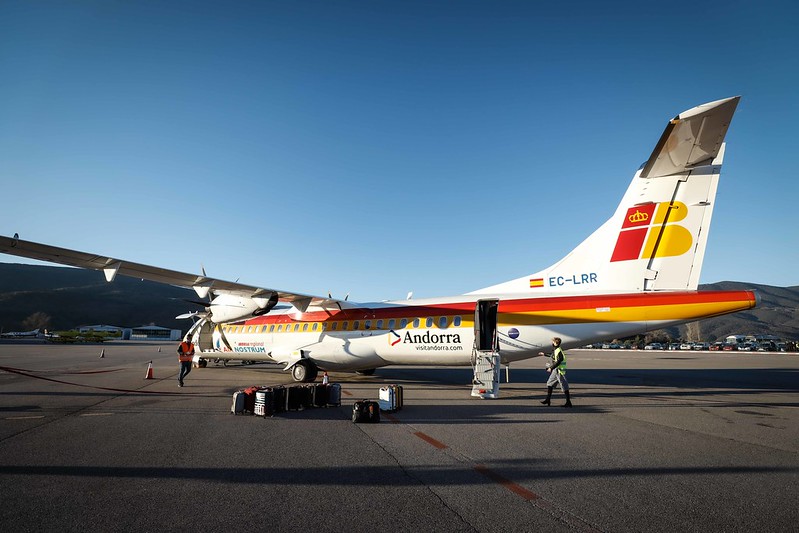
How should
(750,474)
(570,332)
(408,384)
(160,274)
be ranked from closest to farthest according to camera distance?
1. (750,474)
2. (570,332)
3. (160,274)
4. (408,384)

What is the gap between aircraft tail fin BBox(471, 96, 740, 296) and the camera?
10.3m

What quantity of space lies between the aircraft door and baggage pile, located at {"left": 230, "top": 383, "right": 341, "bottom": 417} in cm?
495

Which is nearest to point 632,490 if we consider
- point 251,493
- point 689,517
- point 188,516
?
point 689,517

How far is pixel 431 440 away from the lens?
22.8 feet

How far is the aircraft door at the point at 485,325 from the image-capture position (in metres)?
13.1

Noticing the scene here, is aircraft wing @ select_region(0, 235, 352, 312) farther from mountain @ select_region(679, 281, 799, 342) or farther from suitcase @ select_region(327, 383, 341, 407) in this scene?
mountain @ select_region(679, 281, 799, 342)

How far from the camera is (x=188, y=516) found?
384cm

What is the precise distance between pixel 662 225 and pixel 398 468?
32.4ft

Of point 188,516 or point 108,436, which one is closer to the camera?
point 188,516

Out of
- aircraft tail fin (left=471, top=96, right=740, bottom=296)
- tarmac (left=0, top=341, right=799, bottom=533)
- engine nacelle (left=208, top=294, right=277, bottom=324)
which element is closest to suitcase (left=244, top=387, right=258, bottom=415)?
tarmac (left=0, top=341, right=799, bottom=533)

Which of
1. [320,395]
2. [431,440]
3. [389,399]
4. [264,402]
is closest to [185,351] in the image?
[320,395]

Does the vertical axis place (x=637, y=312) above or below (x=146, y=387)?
above

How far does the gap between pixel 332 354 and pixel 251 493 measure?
12.1 m

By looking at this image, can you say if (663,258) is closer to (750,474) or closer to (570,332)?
(570,332)
